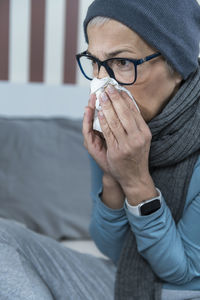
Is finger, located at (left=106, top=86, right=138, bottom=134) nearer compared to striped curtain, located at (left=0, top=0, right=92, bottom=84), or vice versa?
finger, located at (left=106, top=86, right=138, bottom=134)

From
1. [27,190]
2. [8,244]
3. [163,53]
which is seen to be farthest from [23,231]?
[27,190]

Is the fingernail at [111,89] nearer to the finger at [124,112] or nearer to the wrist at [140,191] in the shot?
the finger at [124,112]

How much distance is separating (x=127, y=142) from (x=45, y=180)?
86 centimetres

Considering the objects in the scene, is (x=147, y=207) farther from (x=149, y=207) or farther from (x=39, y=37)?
(x=39, y=37)

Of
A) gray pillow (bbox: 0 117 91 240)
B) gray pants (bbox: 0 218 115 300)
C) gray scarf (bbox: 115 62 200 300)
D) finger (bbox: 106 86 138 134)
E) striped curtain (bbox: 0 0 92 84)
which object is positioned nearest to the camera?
gray pants (bbox: 0 218 115 300)

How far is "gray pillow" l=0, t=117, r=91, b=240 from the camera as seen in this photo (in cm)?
165

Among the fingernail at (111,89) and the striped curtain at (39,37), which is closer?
the fingernail at (111,89)

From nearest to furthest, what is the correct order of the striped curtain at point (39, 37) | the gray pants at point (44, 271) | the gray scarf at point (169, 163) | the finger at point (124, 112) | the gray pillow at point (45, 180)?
the gray pants at point (44, 271), the finger at point (124, 112), the gray scarf at point (169, 163), the gray pillow at point (45, 180), the striped curtain at point (39, 37)

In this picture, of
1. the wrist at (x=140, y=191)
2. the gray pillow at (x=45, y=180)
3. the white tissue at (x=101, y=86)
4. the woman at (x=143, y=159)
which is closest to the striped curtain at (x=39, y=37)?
the gray pillow at (x=45, y=180)

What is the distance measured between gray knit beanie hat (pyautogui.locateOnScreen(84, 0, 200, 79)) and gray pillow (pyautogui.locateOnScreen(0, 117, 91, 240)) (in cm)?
87

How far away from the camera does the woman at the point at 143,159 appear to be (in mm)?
917

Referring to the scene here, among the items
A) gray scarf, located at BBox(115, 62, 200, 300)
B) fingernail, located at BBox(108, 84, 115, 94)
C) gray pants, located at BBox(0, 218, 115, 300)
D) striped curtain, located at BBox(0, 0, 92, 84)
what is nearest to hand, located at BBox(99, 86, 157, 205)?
fingernail, located at BBox(108, 84, 115, 94)

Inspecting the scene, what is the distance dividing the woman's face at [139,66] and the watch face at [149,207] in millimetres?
216

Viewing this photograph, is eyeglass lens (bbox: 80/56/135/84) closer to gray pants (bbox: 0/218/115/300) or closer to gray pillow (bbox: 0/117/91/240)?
gray pants (bbox: 0/218/115/300)
